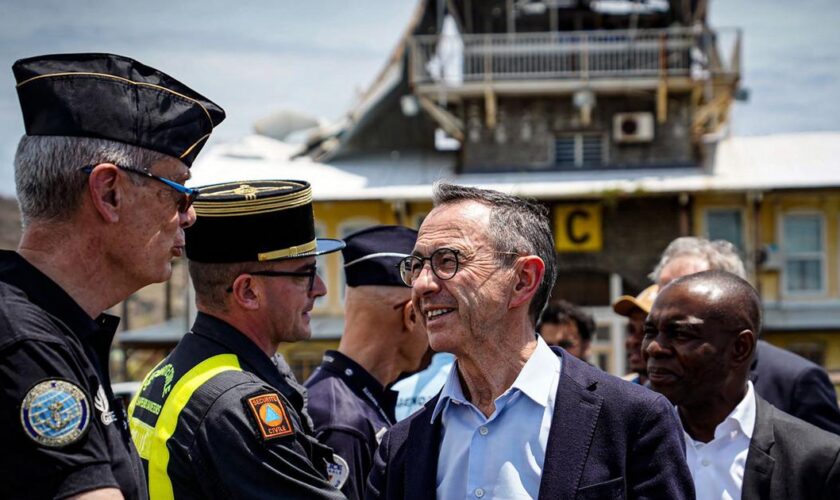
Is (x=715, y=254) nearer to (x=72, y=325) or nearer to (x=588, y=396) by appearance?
(x=588, y=396)

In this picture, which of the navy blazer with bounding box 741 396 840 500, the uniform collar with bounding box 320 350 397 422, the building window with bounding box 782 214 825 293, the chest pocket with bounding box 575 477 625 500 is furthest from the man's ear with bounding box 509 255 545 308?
the building window with bounding box 782 214 825 293

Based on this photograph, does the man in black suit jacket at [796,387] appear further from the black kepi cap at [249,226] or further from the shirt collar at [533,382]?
the black kepi cap at [249,226]

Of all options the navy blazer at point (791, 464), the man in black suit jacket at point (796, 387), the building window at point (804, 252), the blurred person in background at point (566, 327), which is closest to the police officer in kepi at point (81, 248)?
the navy blazer at point (791, 464)

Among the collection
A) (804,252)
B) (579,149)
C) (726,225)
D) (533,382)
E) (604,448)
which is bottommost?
(804,252)

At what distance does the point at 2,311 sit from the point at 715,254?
14.4 feet

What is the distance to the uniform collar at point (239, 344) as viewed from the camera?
303 cm

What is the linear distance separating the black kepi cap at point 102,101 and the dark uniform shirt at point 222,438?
0.73 m

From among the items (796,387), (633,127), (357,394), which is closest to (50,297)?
(357,394)

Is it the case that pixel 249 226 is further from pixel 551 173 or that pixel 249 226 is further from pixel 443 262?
pixel 551 173

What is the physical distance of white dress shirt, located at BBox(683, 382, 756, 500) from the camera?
334 cm

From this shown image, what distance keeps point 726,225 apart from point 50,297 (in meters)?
19.9

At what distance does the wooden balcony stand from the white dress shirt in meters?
17.9

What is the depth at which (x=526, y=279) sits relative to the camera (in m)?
2.81

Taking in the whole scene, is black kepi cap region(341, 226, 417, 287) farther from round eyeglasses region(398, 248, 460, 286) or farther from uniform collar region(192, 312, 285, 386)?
round eyeglasses region(398, 248, 460, 286)
